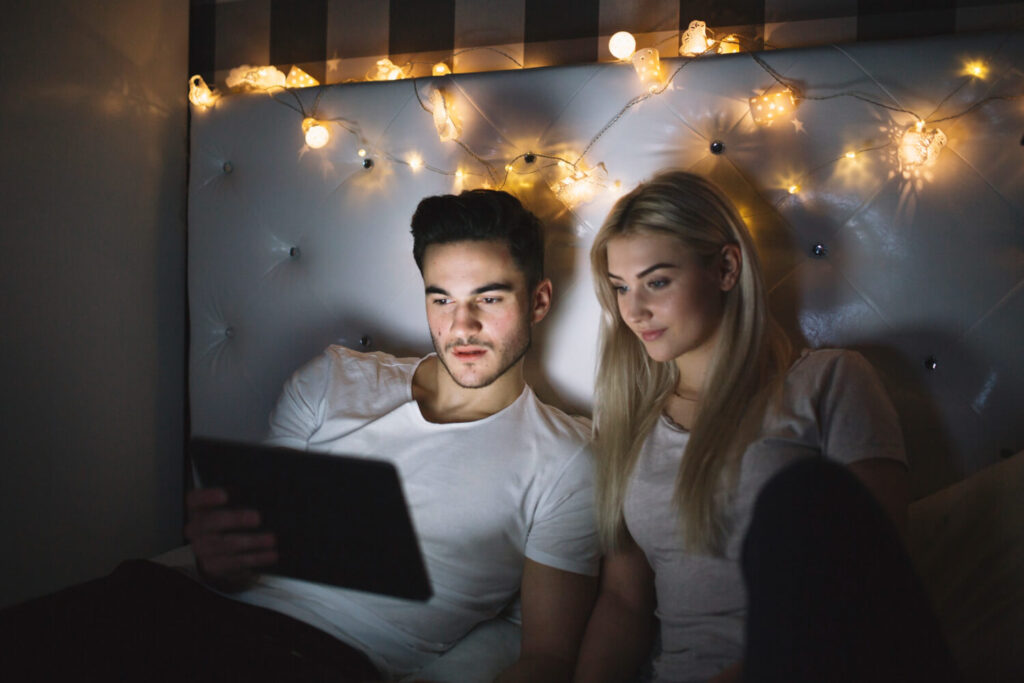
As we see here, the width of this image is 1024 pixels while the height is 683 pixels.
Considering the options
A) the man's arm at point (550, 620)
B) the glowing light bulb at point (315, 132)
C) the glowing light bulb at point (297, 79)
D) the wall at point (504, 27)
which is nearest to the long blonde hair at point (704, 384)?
the man's arm at point (550, 620)

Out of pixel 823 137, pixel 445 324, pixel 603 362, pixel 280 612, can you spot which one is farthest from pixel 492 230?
pixel 280 612

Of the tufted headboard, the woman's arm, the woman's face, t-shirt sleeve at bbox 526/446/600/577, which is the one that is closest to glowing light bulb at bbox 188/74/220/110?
the tufted headboard

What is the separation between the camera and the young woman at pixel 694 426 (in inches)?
33.9

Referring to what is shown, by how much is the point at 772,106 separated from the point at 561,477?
836 mm

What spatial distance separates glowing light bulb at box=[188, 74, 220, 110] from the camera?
151cm

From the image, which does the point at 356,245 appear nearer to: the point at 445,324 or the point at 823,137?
the point at 445,324

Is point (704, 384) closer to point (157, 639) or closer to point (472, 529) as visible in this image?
point (472, 529)

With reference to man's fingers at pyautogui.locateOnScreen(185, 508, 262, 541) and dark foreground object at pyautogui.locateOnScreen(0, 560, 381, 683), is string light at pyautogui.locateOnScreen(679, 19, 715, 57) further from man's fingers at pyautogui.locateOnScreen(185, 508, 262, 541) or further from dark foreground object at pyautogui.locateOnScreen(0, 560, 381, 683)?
dark foreground object at pyautogui.locateOnScreen(0, 560, 381, 683)

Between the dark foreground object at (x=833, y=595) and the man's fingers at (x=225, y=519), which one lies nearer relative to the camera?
the dark foreground object at (x=833, y=595)

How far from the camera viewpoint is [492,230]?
1.13 metres

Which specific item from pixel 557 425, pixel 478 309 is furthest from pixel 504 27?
pixel 557 425

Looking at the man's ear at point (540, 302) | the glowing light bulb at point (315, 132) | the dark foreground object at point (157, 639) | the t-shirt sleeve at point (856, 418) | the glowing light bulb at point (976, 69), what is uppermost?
the glowing light bulb at point (976, 69)

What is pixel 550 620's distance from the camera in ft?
3.17

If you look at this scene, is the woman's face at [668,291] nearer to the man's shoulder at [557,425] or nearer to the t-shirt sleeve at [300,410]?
the man's shoulder at [557,425]
